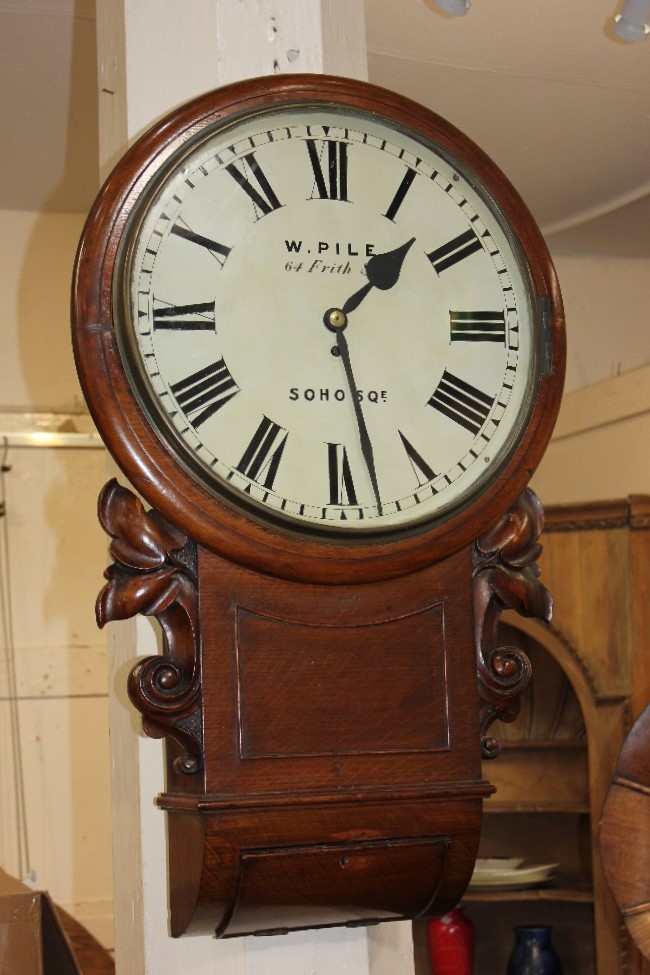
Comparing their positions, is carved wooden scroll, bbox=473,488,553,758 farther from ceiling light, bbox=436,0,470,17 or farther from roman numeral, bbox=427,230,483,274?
ceiling light, bbox=436,0,470,17

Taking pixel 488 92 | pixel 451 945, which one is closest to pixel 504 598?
pixel 488 92

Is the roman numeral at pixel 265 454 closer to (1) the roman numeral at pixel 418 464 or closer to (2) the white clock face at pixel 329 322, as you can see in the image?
(2) the white clock face at pixel 329 322

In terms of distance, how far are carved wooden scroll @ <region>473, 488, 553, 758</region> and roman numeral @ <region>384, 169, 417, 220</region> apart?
0.99 feet

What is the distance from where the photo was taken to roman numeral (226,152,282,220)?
3.81 feet

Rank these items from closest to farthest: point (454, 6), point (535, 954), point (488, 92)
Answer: point (454, 6) < point (488, 92) < point (535, 954)

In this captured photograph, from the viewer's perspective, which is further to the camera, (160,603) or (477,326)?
(477,326)

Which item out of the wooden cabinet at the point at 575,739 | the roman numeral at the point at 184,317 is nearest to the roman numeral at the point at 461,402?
the roman numeral at the point at 184,317

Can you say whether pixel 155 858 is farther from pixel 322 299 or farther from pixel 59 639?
pixel 59 639

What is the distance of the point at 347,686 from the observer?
1.13 metres

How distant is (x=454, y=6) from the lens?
8.32ft

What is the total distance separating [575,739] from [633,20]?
218 cm

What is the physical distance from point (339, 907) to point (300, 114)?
74cm

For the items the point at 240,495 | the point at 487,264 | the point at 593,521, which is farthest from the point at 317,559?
the point at 593,521

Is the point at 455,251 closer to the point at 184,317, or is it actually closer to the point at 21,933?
the point at 184,317
